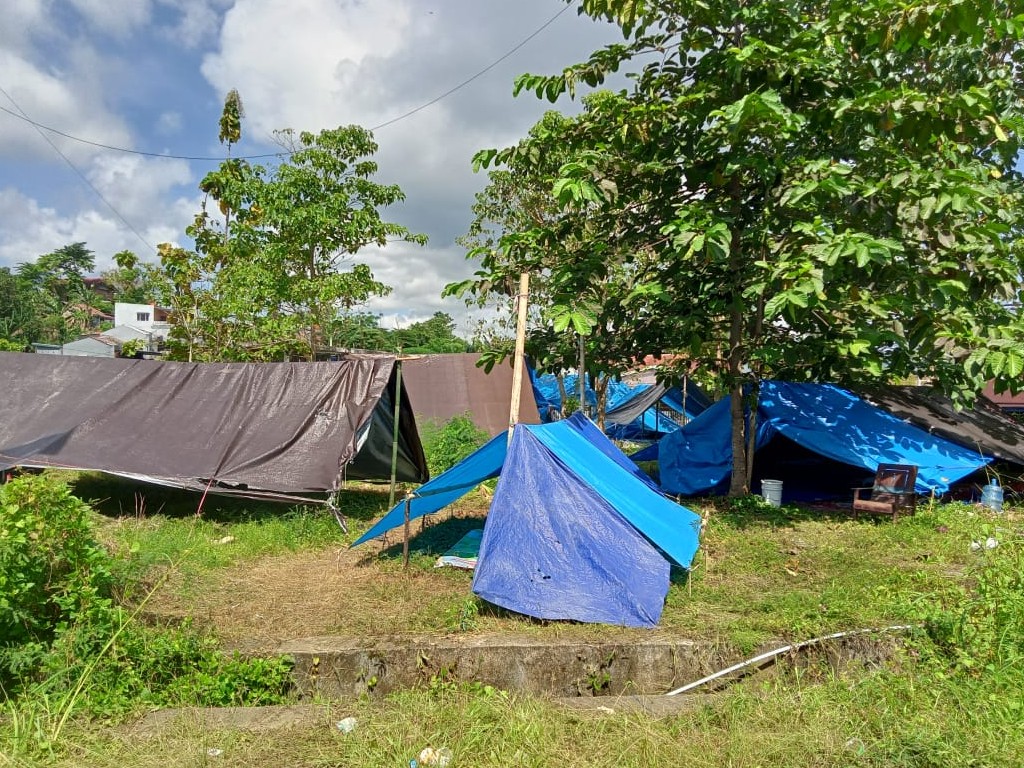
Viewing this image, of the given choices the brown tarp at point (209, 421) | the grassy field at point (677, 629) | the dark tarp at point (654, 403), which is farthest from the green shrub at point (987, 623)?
the dark tarp at point (654, 403)

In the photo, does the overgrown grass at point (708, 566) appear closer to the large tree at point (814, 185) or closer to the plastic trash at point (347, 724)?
the plastic trash at point (347, 724)

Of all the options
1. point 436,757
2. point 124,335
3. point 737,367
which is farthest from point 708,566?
point 124,335

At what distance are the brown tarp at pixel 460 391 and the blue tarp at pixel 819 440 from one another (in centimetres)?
466

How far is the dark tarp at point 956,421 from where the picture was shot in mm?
7957

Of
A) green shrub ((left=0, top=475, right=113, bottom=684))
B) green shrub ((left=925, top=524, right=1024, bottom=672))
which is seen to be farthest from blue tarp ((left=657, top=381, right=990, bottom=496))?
green shrub ((left=0, top=475, right=113, bottom=684))

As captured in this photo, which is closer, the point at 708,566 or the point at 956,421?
the point at 708,566

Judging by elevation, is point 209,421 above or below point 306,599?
above

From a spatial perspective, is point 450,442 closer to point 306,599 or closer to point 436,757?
point 306,599

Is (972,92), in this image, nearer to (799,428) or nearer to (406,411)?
(799,428)

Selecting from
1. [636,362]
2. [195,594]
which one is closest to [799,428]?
[636,362]

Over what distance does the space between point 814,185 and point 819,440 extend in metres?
3.48

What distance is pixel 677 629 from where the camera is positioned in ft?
13.4

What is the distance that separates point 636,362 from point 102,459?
19.2 feet

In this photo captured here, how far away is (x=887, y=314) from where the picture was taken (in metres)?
6.04
